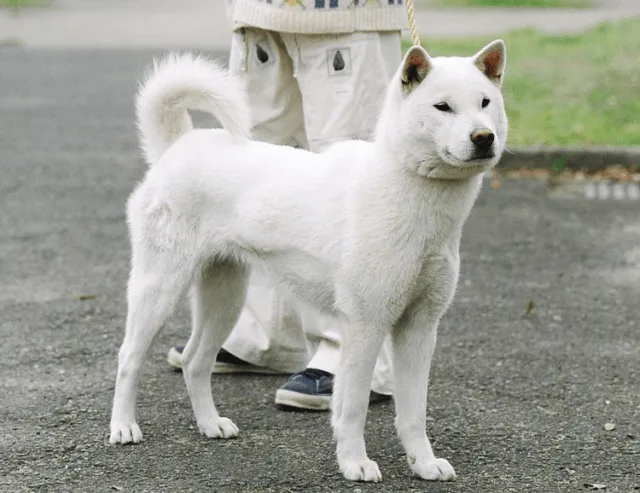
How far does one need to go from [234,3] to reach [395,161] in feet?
4.42

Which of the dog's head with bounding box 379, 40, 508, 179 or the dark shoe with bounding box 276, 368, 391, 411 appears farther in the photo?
the dark shoe with bounding box 276, 368, 391, 411

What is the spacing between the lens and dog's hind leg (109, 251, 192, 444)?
440cm

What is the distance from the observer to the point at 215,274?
4582 mm

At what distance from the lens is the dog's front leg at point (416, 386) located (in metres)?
4.09

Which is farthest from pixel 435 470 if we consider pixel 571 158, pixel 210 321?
pixel 571 158

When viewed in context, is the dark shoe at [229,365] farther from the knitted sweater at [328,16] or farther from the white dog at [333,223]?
the knitted sweater at [328,16]

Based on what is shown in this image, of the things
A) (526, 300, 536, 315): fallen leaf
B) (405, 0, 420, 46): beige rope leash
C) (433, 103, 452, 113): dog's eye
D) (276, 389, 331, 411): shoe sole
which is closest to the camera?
(433, 103, 452, 113): dog's eye

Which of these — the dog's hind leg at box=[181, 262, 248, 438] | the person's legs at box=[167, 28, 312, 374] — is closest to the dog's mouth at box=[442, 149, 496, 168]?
the dog's hind leg at box=[181, 262, 248, 438]

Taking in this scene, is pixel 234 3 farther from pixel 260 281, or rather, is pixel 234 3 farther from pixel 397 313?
pixel 397 313

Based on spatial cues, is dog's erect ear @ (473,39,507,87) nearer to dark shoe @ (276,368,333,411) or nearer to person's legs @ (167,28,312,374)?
person's legs @ (167,28,312,374)

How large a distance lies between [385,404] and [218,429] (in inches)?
29.1

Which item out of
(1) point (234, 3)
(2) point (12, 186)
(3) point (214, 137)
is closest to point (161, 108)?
(3) point (214, 137)

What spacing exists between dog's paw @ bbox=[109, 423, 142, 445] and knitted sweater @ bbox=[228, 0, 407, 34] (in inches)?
61.1

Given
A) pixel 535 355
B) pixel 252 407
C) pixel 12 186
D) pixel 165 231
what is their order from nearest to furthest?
1. pixel 165 231
2. pixel 252 407
3. pixel 535 355
4. pixel 12 186
